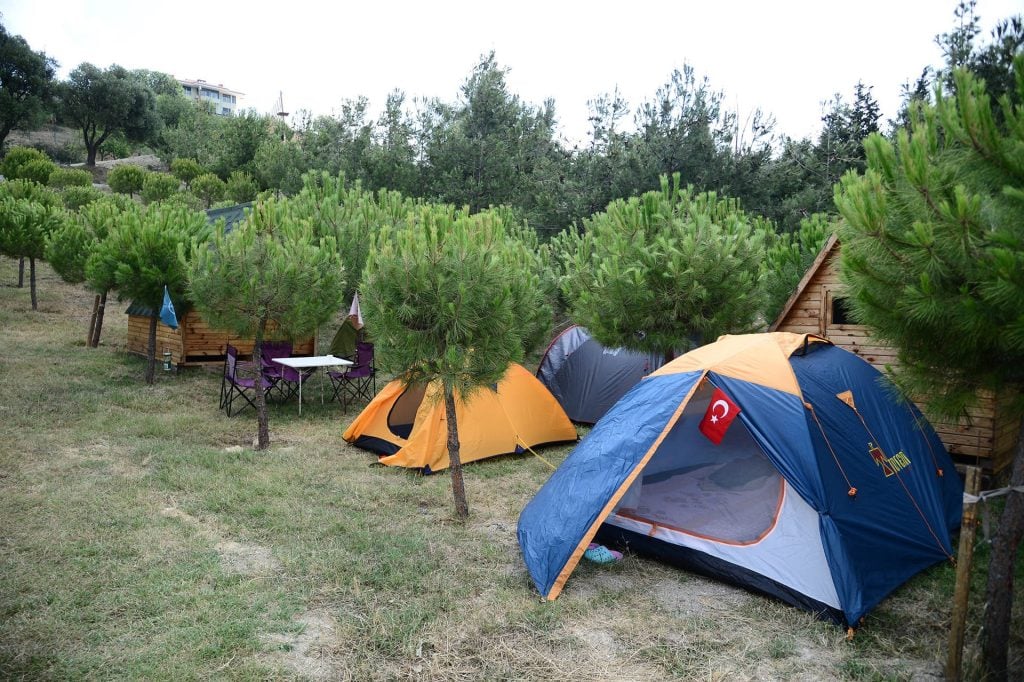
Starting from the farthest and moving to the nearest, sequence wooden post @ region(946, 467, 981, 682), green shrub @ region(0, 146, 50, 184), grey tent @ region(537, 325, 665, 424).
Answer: green shrub @ region(0, 146, 50, 184), grey tent @ region(537, 325, 665, 424), wooden post @ region(946, 467, 981, 682)

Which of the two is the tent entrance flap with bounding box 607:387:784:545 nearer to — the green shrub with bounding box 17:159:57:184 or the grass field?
the grass field

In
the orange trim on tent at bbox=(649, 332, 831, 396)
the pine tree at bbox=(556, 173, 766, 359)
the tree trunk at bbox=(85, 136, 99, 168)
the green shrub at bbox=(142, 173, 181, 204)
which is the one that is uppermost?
the tree trunk at bbox=(85, 136, 99, 168)

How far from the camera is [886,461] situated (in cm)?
487

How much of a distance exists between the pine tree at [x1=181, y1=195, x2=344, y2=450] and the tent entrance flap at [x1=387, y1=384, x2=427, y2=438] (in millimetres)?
1460

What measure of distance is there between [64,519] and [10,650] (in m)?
2.09

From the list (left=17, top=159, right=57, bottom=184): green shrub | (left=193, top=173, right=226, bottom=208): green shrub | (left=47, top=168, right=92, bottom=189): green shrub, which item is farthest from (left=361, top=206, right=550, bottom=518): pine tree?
(left=17, top=159, right=57, bottom=184): green shrub

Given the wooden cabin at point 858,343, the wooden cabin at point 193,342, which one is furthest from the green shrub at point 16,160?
the wooden cabin at point 858,343

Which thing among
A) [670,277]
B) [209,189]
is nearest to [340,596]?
[670,277]

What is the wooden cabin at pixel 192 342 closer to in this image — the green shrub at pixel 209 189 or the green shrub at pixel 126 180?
the green shrub at pixel 209 189

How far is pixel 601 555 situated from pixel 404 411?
4.03 meters

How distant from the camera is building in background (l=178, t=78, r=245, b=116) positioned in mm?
91700

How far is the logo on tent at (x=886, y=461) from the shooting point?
4.80m

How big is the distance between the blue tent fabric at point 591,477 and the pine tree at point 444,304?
110 cm

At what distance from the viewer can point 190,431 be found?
8461 millimetres
